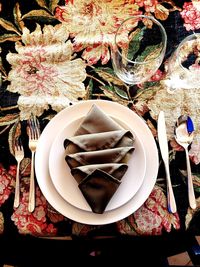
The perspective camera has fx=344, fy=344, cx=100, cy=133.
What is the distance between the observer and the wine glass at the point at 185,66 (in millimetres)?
716

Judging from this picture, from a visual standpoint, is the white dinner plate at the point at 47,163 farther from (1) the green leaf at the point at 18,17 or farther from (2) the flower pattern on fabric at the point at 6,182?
(1) the green leaf at the point at 18,17

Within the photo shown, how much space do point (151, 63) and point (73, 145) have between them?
0.78 feet

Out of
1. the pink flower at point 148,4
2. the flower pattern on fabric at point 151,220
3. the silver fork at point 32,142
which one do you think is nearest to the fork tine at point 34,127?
the silver fork at point 32,142

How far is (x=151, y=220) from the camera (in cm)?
61

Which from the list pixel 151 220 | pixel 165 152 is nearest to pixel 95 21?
pixel 165 152

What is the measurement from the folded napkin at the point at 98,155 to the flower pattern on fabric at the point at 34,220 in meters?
0.09

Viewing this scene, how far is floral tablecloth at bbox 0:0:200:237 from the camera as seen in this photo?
61cm

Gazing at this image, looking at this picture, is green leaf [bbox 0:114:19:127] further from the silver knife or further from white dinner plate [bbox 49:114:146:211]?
the silver knife

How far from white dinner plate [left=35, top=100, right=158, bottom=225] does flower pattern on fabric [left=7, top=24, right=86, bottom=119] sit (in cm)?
5

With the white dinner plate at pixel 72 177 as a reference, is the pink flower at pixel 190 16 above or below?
above

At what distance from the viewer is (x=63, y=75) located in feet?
2.33

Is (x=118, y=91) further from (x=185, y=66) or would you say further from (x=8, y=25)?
(x=8, y=25)

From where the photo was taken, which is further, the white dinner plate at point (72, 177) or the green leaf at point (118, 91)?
the green leaf at point (118, 91)

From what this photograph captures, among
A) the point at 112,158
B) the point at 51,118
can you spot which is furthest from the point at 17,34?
the point at 112,158
